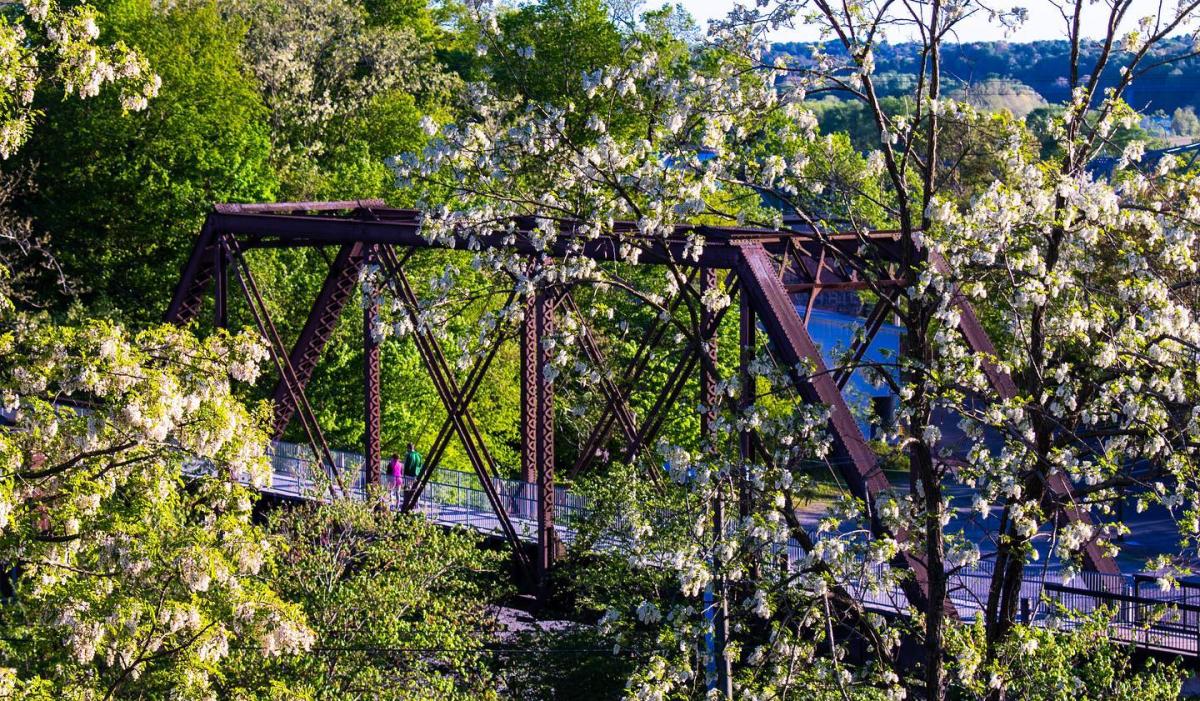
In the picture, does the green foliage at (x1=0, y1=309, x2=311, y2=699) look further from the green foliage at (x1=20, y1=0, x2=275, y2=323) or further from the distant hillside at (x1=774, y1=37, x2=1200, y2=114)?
the distant hillside at (x1=774, y1=37, x2=1200, y2=114)

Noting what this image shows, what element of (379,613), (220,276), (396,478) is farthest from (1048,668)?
(396,478)

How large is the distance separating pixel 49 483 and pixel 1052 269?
7756mm

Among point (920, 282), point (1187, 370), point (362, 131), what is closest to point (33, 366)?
point (920, 282)

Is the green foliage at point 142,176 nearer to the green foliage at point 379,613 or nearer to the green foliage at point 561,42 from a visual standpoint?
the green foliage at point 561,42

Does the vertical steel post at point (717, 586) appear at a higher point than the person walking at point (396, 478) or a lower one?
higher

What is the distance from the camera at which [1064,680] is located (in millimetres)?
11336

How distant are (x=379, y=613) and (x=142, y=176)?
26097 millimetres

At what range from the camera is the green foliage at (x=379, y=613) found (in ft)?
51.6

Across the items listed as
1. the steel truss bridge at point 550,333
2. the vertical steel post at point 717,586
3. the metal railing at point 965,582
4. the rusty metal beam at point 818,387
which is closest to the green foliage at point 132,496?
the steel truss bridge at point 550,333

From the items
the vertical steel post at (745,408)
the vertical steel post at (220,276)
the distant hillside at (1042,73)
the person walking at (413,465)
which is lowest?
the person walking at (413,465)

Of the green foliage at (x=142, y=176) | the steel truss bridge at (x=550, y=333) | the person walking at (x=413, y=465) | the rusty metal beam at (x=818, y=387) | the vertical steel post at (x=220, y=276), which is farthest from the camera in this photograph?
the green foliage at (x=142, y=176)

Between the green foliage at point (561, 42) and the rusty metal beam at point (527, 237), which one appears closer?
the rusty metal beam at point (527, 237)

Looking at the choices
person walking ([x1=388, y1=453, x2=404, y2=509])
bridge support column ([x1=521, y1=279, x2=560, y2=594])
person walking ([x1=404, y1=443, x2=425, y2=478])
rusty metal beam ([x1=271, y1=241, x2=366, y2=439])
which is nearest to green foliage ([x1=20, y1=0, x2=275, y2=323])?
person walking ([x1=404, y1=443, x2=425, y2=478])

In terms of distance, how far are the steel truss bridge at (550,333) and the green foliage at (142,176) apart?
34.7 ft
